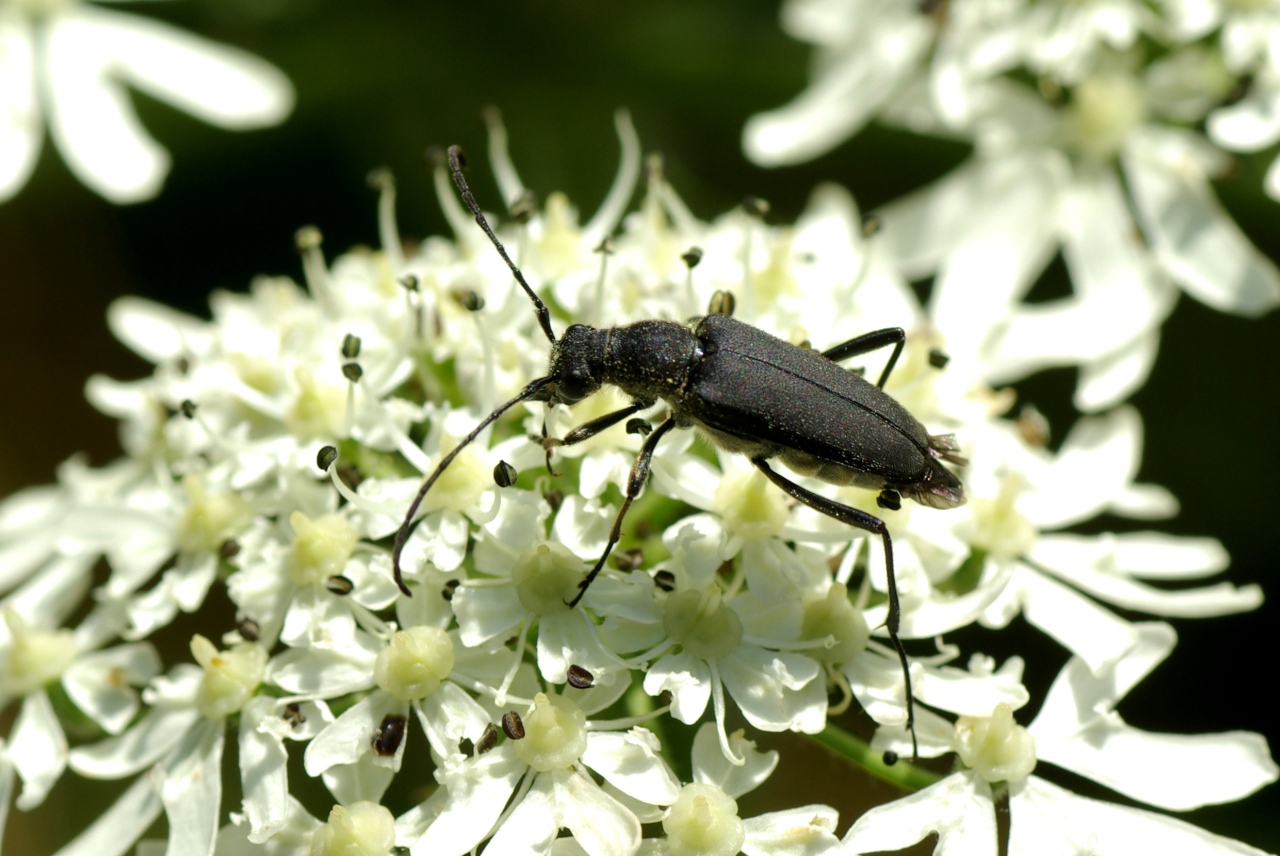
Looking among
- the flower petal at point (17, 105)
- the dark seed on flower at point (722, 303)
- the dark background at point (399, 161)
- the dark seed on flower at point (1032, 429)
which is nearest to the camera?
the dark seed on flower at point (722, 303)

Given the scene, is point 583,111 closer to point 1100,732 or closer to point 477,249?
point 477,249

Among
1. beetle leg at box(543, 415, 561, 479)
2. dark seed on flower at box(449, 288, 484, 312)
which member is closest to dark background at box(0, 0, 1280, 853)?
dark seed on flower at box(449, 288, 484, 312)

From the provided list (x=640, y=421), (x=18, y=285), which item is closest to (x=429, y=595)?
(x=640, y=421)

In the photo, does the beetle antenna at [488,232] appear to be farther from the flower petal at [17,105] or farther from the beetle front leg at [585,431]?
the flower petal at [17,105]

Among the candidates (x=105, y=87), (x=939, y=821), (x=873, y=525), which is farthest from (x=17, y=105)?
(x=939, y=821)

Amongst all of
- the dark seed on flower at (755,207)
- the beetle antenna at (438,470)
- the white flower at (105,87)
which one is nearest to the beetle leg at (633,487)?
the beetle antenna at (438,470)

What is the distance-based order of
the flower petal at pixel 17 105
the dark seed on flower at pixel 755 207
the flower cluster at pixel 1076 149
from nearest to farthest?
the dark seed on flower at pixel 755 207
the flower cluster at pixel 1076 149
the flower petal at pixel 17 105

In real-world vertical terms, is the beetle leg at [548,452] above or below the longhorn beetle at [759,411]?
below

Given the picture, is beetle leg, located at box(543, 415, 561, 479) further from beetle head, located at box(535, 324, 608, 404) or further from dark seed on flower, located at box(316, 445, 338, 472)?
dark seed on flower, located at box(316, 445, 338, 472)
